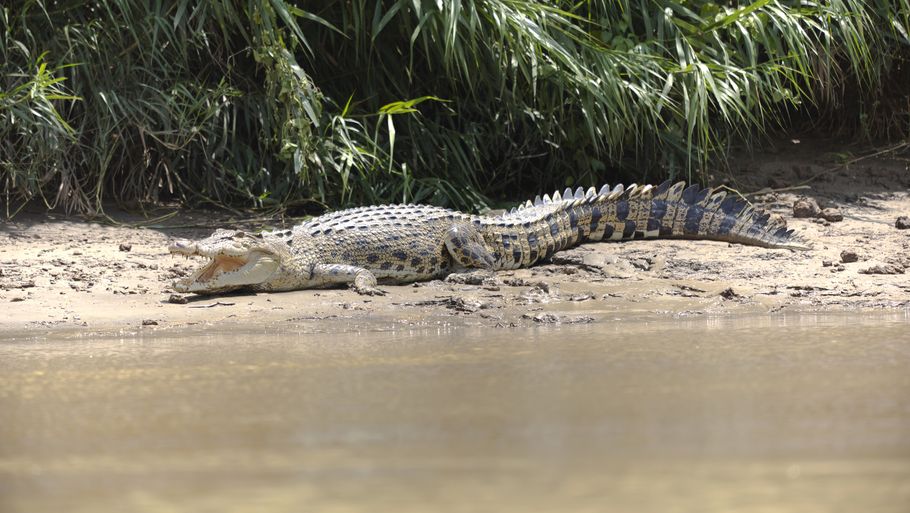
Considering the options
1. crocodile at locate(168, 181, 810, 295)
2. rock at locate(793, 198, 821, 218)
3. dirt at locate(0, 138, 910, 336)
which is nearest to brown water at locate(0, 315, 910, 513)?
dirt at locate(0, 138, 910, 336)


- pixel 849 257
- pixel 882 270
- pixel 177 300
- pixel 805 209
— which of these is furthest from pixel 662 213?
pixel 177 300

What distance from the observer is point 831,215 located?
6695 millimetres

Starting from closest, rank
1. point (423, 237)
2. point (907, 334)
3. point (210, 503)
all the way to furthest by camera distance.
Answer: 1. point (210, 503)
2. point (907, 334)
3. point (423, 237)

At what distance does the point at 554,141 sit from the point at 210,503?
17.9ft

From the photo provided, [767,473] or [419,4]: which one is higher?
[419,4]

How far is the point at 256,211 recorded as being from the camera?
6.84 metres

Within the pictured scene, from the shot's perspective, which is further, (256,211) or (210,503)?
(256,211)

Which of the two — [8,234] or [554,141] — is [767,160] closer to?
[554,141]

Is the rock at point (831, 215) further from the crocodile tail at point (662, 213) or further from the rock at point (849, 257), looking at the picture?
the rock at point (849, 257)

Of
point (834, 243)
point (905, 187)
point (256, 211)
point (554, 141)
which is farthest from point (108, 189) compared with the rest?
point (905, 187)

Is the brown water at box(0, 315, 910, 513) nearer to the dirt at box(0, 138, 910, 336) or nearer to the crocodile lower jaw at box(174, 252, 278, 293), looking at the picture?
the dirt at box(0, 138, 910, 336)

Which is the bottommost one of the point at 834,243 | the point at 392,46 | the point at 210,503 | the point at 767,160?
the point at 210,503

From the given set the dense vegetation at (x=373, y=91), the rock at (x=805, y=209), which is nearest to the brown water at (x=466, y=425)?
the dense vegetation at (x=373, y=91)

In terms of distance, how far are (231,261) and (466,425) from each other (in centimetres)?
278
